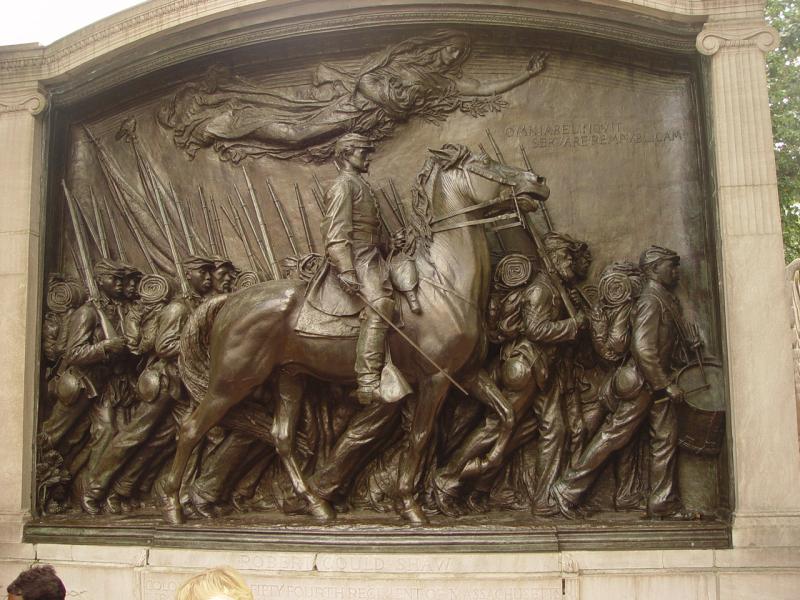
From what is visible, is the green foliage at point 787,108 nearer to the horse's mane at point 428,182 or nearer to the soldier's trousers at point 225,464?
the horse's mane at point 428,182

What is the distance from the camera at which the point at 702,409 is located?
25.8ft

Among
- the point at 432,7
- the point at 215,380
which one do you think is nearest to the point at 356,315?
the point at 215,380

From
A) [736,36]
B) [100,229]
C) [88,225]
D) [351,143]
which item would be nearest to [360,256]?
[351,143]

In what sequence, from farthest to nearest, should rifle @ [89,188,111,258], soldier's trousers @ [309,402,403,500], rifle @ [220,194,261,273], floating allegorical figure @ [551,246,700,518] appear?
rifle @ [89,188,111,258] → rifle @ [220,194,261,273] → soldier's trousers @ [309,402,403,500] → floating allegorical figure @ [551,246,700,518]

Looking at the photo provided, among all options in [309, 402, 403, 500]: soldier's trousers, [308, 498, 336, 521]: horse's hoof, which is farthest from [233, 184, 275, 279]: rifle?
[308, 498, 336, 521]: horse's hoof

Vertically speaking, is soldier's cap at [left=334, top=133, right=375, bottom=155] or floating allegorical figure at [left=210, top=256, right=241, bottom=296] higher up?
soldier's cap at [left=334, top=133, right=375, bottom=155]

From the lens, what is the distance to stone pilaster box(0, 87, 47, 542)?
344 inches

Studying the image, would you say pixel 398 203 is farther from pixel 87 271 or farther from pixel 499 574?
pixel 499 574

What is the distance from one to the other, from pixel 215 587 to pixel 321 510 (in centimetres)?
474

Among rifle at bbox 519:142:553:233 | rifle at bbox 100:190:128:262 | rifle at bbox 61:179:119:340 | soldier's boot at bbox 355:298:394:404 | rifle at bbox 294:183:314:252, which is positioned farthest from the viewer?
rifle at bbox 100:190:128:262

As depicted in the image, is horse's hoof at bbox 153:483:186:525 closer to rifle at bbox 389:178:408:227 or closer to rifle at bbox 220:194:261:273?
rifle at bbox 220:194:261:273

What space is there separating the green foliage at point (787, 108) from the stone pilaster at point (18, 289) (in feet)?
35.4

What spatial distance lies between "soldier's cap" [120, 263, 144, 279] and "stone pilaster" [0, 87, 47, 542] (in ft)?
2.73

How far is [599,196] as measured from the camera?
869 cm
